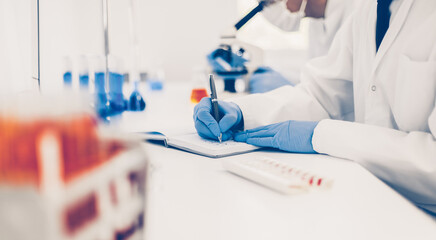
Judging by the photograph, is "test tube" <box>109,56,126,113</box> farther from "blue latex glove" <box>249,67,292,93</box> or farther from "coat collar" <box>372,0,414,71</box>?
"coat collar" <box>372,0,414,71</box>

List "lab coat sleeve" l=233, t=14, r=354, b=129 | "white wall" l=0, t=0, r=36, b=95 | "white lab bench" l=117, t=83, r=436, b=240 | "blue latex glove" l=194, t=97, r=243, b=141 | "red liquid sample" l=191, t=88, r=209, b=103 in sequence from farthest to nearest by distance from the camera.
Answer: "red liquid sample" l=191, t=88, r=209, b=103 < "white wall" l=0, t=0, r=36, b=95 < "lab coat sleeve" l=233, t=14, r=354, b=129 < "blue latex glove" l=194, t=97, r=243, b=141 < "white lab bench" l=117, t=83, r=436, b=240

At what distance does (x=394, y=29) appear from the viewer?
125cm

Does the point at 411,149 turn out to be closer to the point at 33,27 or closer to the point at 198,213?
the point at 198,213

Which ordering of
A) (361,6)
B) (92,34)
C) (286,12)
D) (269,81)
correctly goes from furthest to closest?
(92,34) < (286,12) < (269,81) < (361,6)

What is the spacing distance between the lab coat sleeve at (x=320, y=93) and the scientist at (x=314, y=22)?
0.43m

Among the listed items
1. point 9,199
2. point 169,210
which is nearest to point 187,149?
point 169,210

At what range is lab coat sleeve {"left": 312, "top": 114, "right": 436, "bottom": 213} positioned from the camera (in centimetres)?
96

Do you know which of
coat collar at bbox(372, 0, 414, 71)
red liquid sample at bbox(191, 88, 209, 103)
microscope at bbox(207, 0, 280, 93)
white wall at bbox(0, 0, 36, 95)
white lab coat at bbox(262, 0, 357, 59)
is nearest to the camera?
coat collar at bbox(372, 0, 414, 71)

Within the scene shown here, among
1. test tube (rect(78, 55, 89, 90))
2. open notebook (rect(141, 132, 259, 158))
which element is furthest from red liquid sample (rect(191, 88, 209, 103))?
open notebook (rect(141, 132, 259, 158))

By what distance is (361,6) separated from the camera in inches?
57.7

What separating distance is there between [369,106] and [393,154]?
1.29 ft

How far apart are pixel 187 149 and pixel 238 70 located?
1.12 metres

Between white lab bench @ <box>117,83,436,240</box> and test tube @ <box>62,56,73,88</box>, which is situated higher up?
test tube @ <box>62,56,73,88</box>

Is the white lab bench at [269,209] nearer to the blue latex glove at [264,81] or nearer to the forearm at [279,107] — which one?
the forearm at [279,107]
